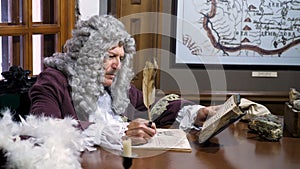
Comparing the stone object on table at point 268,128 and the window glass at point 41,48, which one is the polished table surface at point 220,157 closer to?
the stone object on table at point 268,128

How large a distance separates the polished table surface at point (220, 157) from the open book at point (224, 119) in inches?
1.9

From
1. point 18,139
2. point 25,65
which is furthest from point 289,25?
point 18,139

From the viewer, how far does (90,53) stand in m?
2.14

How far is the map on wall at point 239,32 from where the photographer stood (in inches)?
113

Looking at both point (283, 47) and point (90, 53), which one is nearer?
point (90, 53)

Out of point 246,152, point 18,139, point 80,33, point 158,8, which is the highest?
point 158,8

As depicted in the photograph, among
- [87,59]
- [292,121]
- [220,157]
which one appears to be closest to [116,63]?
[87,59]

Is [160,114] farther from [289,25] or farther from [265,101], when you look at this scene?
[289,25]

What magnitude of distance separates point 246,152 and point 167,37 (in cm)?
120

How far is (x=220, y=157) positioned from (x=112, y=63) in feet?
2.47

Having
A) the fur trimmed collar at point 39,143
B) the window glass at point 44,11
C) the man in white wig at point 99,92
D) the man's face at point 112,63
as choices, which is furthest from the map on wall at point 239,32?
the fur trimmed collar at point 39,143

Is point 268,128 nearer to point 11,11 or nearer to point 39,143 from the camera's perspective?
point 39,143

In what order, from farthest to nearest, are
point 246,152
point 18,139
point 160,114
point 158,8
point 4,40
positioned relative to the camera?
point 158,8 < point 160,114 < point 4,40 < point 246,152 < point 18,139

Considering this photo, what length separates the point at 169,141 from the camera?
1909 mm
